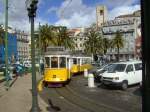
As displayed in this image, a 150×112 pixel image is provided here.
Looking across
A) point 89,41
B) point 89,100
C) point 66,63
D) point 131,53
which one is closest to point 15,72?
point 66,63

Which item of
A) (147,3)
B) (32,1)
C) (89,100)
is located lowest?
(89,100)

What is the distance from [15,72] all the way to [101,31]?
383 ft

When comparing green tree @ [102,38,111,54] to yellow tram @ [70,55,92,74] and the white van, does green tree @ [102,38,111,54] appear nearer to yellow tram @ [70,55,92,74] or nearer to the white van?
yellow tram @ [70,55,92,74]

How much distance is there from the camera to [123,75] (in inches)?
988

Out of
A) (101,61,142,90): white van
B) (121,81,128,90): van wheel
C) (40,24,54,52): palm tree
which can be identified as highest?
(40,24,54,52): palm tree

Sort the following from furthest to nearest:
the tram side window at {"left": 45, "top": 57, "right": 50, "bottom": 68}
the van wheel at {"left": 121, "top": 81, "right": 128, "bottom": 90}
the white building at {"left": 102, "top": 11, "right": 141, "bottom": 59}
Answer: the white building at {"left": 102, "top": 11, "right": 141, "bottom": 59} < the tram side window at {"left": 45, "top": 57, "right": 50, "bottom": 68} < the van wheel at {"left": 121, "top": 81, "right": 128, "bottom": 90}

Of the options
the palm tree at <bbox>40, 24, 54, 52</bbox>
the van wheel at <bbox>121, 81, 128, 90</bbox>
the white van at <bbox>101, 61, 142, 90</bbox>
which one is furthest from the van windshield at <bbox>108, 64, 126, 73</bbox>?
the palm tree at <bbox>40, 24, 54, 52</bbox>

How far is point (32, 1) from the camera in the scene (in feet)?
37.3

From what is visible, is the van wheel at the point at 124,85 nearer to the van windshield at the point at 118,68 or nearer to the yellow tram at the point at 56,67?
the van windshield at the point at 118,68

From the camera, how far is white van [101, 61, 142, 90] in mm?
24953

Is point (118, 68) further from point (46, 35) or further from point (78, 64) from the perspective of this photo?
point (46, 35)

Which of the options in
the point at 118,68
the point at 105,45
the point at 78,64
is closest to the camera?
the point at 118,68

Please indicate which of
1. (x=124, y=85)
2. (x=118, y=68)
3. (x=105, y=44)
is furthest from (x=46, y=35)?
(x=105, y=44)

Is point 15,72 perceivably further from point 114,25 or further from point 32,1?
point 114,25
